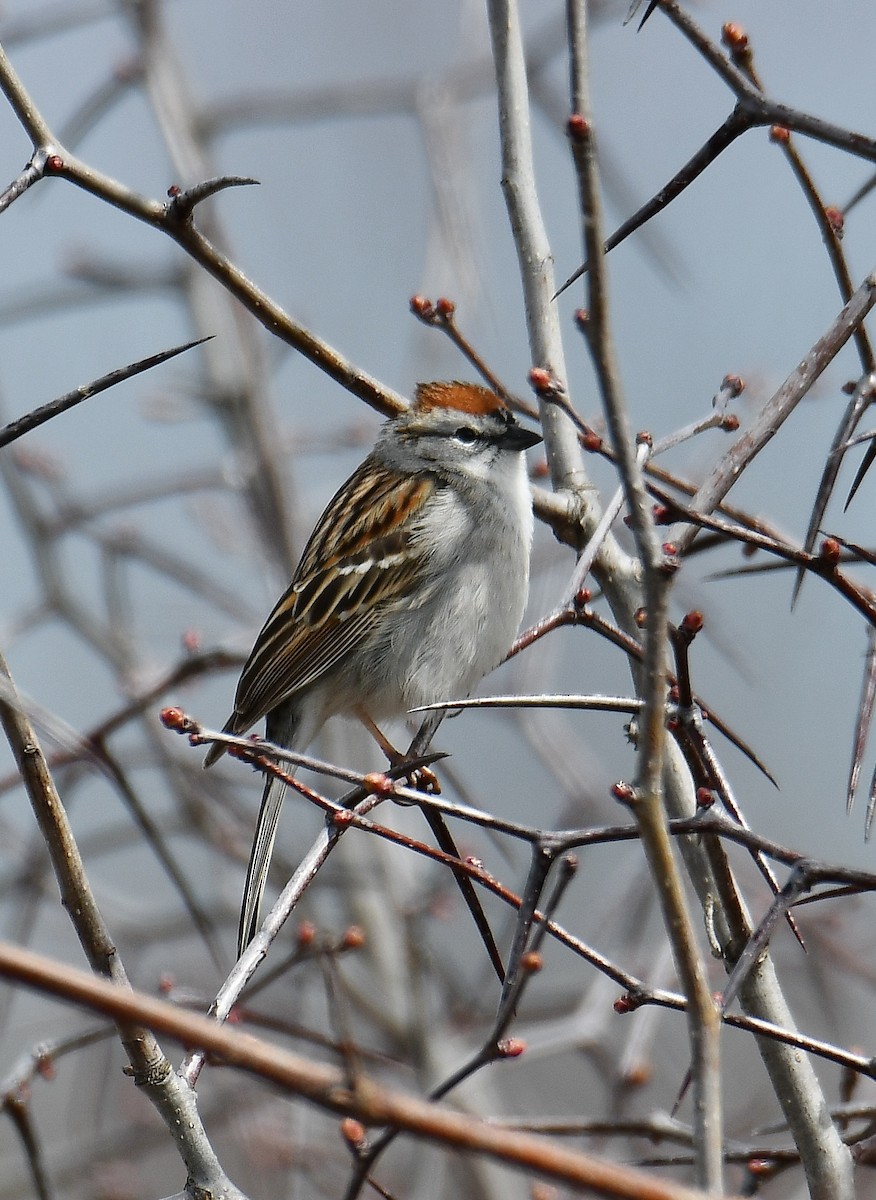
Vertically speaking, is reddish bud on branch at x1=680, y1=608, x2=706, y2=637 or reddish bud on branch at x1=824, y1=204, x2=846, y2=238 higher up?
reddish bud on branch at x1=824, y1=204, x2=846, y2=238

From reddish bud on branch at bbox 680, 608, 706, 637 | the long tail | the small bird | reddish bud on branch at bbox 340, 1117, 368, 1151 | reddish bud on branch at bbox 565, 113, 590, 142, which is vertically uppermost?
the small bird

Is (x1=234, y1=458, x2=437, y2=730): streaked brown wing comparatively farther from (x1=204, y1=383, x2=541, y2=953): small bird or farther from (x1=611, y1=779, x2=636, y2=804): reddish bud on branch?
(x1=611, y1=779, x2=636, y2=804): reddish bud on branch

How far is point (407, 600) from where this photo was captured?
4.00 metres

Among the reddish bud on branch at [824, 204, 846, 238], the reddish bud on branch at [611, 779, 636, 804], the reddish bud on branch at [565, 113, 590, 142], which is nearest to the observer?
the reddish bud on branch at [565, 113, 590, 142]

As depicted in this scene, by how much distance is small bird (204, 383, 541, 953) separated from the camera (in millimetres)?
3914

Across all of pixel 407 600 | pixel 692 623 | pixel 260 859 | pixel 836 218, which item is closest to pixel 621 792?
pixel 692 623

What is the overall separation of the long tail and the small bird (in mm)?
482

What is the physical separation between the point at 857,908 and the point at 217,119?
14.2 ft

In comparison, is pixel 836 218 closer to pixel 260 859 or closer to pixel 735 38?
pixel 735 38

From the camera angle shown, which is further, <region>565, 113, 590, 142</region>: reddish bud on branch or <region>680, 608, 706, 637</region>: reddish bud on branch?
<region>680, 608, 706, 637</region>: reddish bud on branch

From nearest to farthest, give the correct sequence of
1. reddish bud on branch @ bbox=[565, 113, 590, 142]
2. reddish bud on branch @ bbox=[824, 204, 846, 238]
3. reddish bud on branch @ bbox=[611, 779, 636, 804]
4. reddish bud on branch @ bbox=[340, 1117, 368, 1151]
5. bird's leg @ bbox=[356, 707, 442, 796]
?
reddish bud on branch @ bbox=[565, 113, 590, 142] < reddish bud on branch @ bbox=[611, 779, 636, 804] < reddish bud on branch @ bbox=[340, 1117, 368, 1151] < reddish bud on branch @ bbox=[824, 204, 846, 238] < bird's leg @ bbox=[356, 707, 442, 796]

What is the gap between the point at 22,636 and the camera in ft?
14.3

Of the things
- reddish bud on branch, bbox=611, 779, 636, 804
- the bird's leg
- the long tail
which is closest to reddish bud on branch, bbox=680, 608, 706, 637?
reddish bud on branch, bbox=611, 779, 636, 804

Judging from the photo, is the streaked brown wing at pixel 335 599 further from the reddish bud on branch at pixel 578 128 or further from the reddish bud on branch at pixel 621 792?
the reddish bud on branch at pixel 578 128
